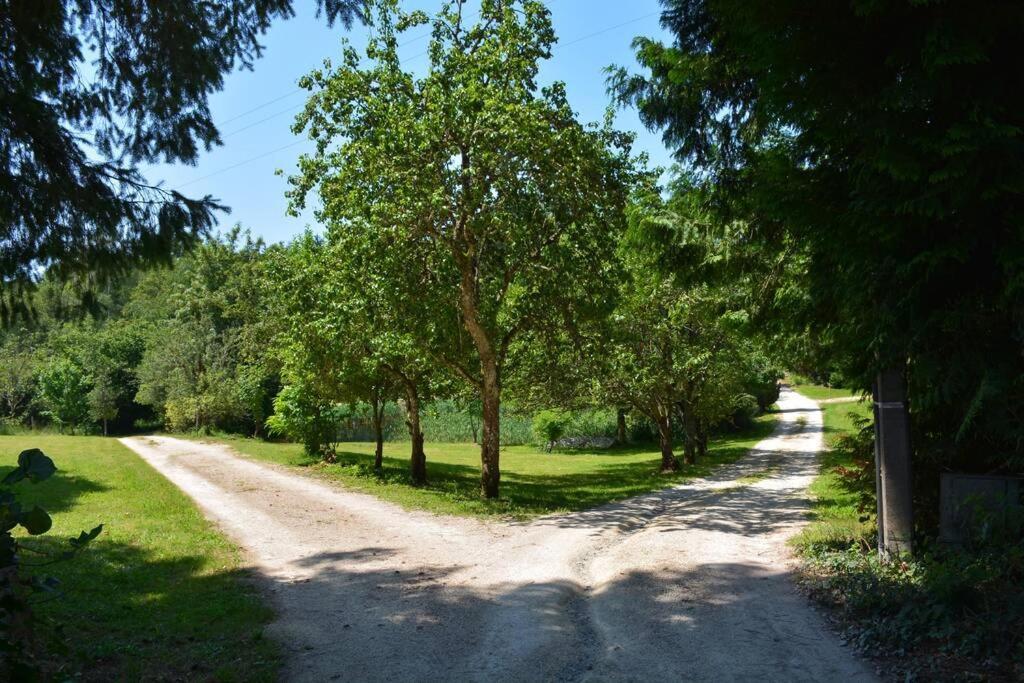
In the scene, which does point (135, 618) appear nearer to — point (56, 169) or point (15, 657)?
point (15, 657)

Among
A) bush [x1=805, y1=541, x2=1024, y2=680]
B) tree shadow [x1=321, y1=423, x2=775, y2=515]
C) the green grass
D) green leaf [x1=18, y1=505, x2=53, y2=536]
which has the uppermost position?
green leaf [x1=18, y1=505, x2=53, y2=536]

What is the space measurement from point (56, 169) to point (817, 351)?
9.49 m

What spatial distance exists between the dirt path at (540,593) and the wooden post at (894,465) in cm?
114

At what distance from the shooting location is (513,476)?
65.0 feet

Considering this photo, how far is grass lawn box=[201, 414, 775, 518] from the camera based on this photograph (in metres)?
12.9

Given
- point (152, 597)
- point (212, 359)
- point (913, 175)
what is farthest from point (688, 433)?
point (212, 359)

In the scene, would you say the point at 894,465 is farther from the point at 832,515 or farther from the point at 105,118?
the point at 105,118

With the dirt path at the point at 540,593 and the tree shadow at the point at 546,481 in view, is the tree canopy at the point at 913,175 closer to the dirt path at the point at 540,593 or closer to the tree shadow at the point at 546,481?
the dirt path at the point at 540,593

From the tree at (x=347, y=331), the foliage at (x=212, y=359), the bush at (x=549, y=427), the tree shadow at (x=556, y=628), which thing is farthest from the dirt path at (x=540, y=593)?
the bush at (x=549, y=427)

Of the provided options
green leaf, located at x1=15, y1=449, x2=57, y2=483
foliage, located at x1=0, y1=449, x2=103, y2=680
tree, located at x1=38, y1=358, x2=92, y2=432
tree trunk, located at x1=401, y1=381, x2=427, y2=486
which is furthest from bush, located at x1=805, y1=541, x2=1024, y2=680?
tree, located at x1=38, y1=358, x2=92, y2=432

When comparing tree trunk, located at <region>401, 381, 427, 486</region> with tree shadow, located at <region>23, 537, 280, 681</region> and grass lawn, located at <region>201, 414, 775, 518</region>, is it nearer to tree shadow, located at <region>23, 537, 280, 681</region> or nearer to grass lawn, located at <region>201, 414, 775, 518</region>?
grass lawn, located at <region>201, 414, 775, 518</region>

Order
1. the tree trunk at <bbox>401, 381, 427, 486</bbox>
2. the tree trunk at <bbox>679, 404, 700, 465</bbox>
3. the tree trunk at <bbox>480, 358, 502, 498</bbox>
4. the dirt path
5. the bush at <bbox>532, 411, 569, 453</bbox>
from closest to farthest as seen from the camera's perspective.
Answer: the dirt path
the tree trunk at <bbox>480, 358, 502, 498</bbox>
the tree trunk at <bbox>401, 381, 427, 486</bbox>
the tree trunk at <bbox>679, 404, 700, 465</bbox>
the bush at <bbox>532, 411, 569, 453</bbox>

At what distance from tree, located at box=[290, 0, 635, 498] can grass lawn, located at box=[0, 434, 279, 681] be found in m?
5.46

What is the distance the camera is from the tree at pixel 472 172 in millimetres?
11328
